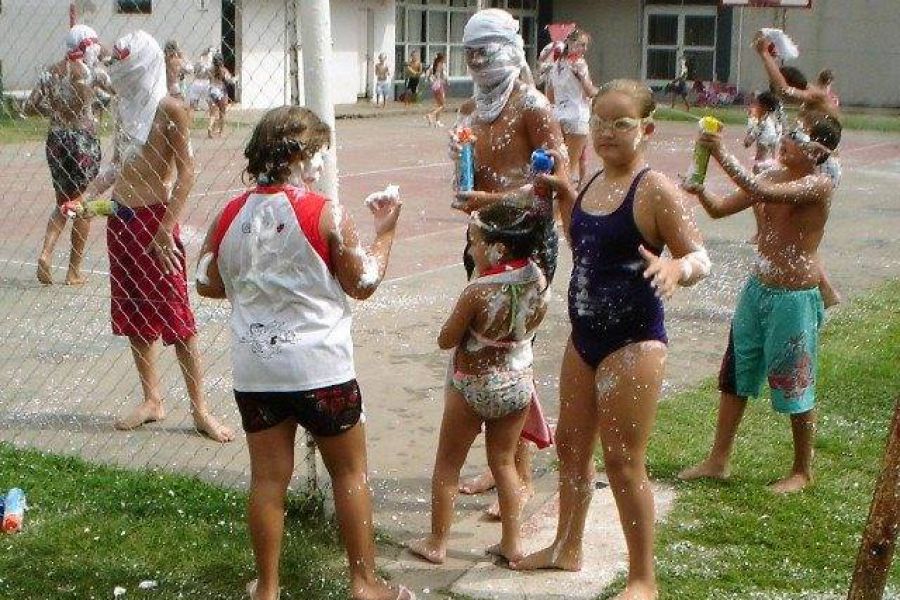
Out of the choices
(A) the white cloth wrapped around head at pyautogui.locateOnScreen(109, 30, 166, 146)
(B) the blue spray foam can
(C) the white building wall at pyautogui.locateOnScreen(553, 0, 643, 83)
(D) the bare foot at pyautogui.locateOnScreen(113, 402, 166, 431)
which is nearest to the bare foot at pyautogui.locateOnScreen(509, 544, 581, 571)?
(B) the blue spray foam can

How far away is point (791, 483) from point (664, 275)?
6.89 feet

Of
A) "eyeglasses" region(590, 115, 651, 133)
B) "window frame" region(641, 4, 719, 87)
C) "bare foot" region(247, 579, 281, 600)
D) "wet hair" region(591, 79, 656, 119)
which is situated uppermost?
"window frame" region(641, 4, 719, 87)

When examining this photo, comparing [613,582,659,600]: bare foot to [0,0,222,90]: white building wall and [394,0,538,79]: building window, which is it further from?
[394,0,538,79]: building window

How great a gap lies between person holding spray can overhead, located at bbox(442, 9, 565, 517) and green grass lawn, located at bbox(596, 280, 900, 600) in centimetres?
73

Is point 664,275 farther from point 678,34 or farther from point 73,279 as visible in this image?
point 678,34

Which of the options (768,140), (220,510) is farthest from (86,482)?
(768,140)

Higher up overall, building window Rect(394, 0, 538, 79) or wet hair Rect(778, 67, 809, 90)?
building window Rect(394, 0, 538, 79)

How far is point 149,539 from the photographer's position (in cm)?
462

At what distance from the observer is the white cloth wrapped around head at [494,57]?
4941 millimetres

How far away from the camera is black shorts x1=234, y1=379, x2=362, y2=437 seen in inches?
151

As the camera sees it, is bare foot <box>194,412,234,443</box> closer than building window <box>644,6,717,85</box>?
Yes

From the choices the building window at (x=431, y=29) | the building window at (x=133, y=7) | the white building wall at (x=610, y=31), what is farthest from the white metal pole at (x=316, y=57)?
the white building wall at (x=610, y=31)

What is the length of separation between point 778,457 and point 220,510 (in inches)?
101

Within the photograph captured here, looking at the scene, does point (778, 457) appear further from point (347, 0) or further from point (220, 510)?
point (347, 0)
